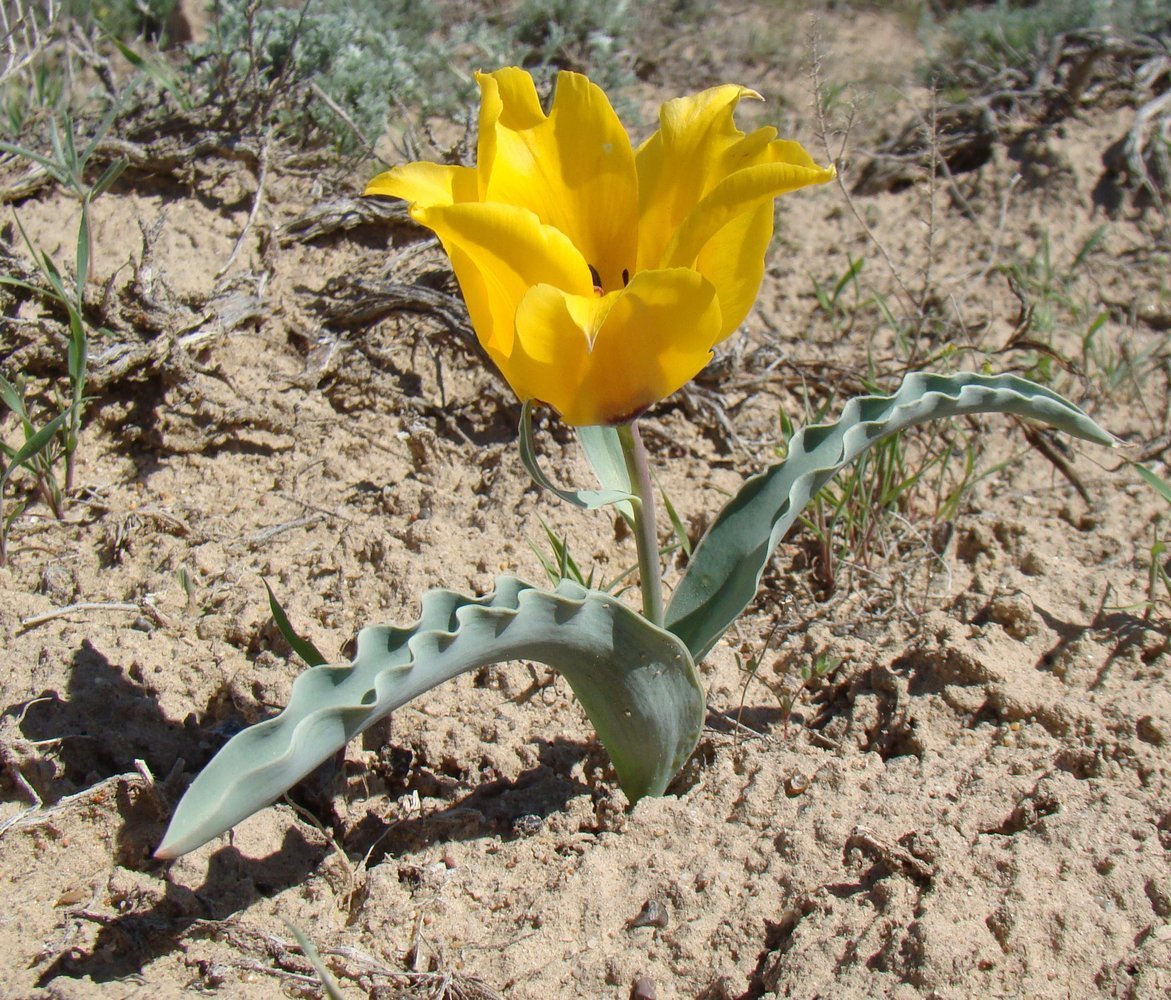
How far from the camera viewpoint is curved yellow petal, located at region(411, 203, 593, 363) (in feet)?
4.70

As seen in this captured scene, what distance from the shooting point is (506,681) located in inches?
89.0

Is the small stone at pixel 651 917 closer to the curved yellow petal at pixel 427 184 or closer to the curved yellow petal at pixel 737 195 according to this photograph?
the curved yellow petal at pixel 737 195

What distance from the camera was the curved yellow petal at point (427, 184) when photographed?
153 cm

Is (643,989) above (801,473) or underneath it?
underneath

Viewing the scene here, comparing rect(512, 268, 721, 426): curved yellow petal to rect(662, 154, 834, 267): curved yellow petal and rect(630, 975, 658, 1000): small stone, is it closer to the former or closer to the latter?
rect(662, 154, 834, 267): curved yellow petal

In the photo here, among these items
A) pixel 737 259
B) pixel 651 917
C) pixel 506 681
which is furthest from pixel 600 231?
pixel 651 917

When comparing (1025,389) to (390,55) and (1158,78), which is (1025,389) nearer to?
(390,55)

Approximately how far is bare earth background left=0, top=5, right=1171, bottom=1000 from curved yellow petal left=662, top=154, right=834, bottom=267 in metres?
0.98

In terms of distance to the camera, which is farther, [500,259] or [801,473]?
[801,473]

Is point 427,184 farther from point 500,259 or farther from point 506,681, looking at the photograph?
point 506,681

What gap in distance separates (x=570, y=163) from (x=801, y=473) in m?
0.64

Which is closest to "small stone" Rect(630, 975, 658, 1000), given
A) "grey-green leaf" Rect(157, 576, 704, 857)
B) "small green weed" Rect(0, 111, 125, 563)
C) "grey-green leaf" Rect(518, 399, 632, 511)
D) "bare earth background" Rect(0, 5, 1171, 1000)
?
"bare earth background" Rect(0, 5, 1171, 1000)

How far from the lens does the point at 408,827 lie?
2020mm

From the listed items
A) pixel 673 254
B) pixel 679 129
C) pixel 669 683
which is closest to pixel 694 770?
pixel 669 683
